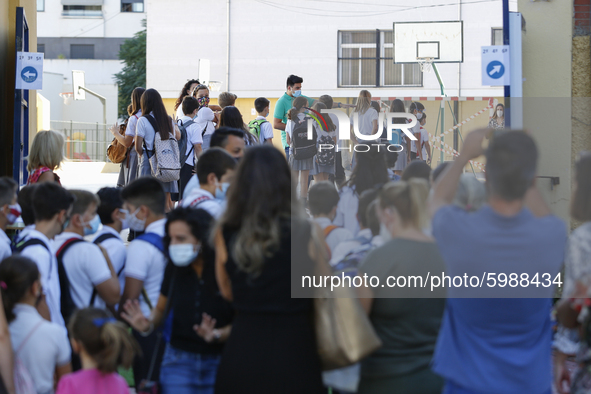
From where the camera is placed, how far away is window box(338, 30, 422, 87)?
25.5 metres

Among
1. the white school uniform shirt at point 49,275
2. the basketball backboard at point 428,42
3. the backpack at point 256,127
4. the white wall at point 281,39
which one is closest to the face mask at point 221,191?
the white school uniform shirt at point 49,275

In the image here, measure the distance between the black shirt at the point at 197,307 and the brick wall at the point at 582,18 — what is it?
4.59 m

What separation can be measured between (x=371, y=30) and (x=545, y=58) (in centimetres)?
1963

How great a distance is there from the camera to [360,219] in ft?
11.4

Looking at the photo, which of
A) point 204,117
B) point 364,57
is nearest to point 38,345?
point 204,117

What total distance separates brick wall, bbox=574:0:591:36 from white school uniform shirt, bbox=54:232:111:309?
4725mm

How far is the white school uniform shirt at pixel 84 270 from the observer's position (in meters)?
3.74

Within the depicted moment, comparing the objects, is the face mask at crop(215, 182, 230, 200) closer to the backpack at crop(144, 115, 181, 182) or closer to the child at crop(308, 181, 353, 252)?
the child at crop(308, 181, 353, 252)

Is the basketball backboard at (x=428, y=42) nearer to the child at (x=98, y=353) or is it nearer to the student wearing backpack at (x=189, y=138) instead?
the student wearing backpack at (x=189, y=138)

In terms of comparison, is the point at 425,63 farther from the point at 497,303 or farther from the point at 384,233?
the point at 497,303

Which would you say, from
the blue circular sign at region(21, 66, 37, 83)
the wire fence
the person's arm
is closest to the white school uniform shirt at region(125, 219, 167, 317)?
the person's arm

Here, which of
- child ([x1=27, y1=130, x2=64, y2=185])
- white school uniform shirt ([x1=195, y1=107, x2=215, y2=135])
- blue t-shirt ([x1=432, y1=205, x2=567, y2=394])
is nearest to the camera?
blue t-shirt ([x1=432, y1=205, x2=567, y2=394])

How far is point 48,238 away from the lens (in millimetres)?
3859

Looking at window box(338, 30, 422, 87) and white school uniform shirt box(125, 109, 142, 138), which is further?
window box(338, 30, 422, 87)
